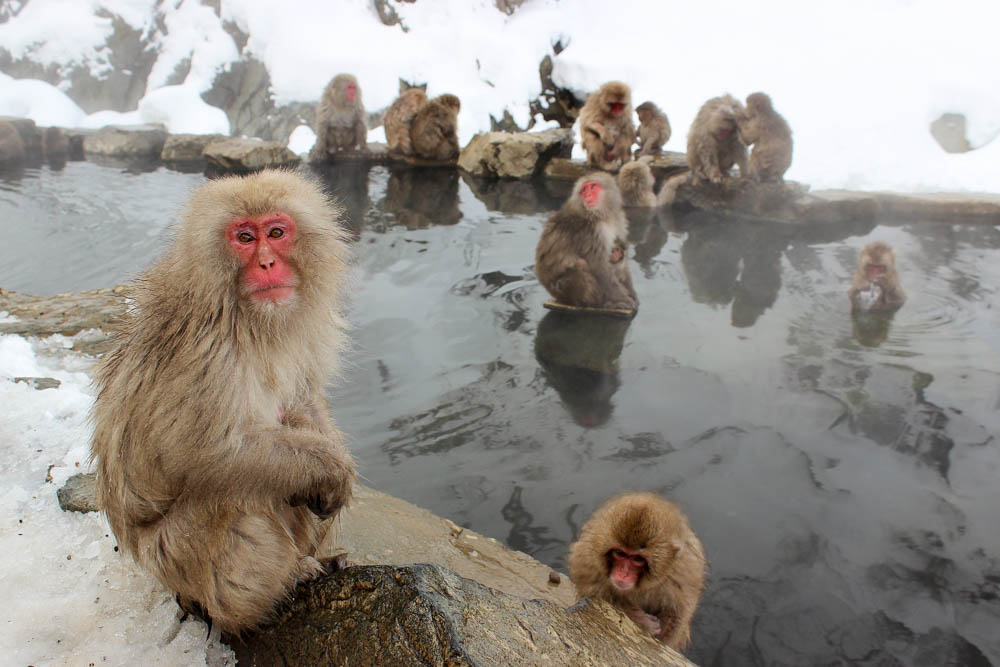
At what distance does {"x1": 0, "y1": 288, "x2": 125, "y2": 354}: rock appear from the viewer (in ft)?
12.4

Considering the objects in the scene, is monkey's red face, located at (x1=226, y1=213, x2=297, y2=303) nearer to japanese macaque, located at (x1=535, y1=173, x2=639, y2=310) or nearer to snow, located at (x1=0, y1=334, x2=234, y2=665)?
snow, located at (x1=0, y1=334, x2=234, y2=665)

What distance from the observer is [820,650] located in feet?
8.68

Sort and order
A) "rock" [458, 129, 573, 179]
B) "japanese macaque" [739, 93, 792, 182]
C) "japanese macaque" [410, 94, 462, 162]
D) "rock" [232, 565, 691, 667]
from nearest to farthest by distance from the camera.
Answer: "rock" [232, 565, 691, 667], "japanese macaque" [739, 93, 792, 182], "rock" [458, 129, 573, 179], "japanese macaque" [410, 94, 462, 162]

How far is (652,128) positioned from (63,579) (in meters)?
9.38

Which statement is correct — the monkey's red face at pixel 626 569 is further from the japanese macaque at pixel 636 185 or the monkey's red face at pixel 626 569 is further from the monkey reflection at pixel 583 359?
the japanese macaque at pixel 636 185

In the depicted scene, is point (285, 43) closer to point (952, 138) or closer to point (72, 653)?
point (952, 138)

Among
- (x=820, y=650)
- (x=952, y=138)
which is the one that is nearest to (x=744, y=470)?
(x=820, y=650)

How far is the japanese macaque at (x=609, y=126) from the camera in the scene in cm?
941

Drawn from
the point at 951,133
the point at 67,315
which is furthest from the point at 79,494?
the point at 951,133

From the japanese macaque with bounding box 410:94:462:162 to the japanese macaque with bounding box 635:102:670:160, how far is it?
279cm

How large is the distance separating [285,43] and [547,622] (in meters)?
15.9

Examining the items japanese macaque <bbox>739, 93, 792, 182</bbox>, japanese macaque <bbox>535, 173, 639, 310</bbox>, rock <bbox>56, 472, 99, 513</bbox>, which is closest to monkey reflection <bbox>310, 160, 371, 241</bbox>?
japanese macaque <bbox>535, 173, 639, 310</bbox>

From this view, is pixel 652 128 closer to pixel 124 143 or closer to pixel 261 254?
pixel 124 143

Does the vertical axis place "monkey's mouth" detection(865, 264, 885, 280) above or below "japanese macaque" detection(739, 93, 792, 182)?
below
